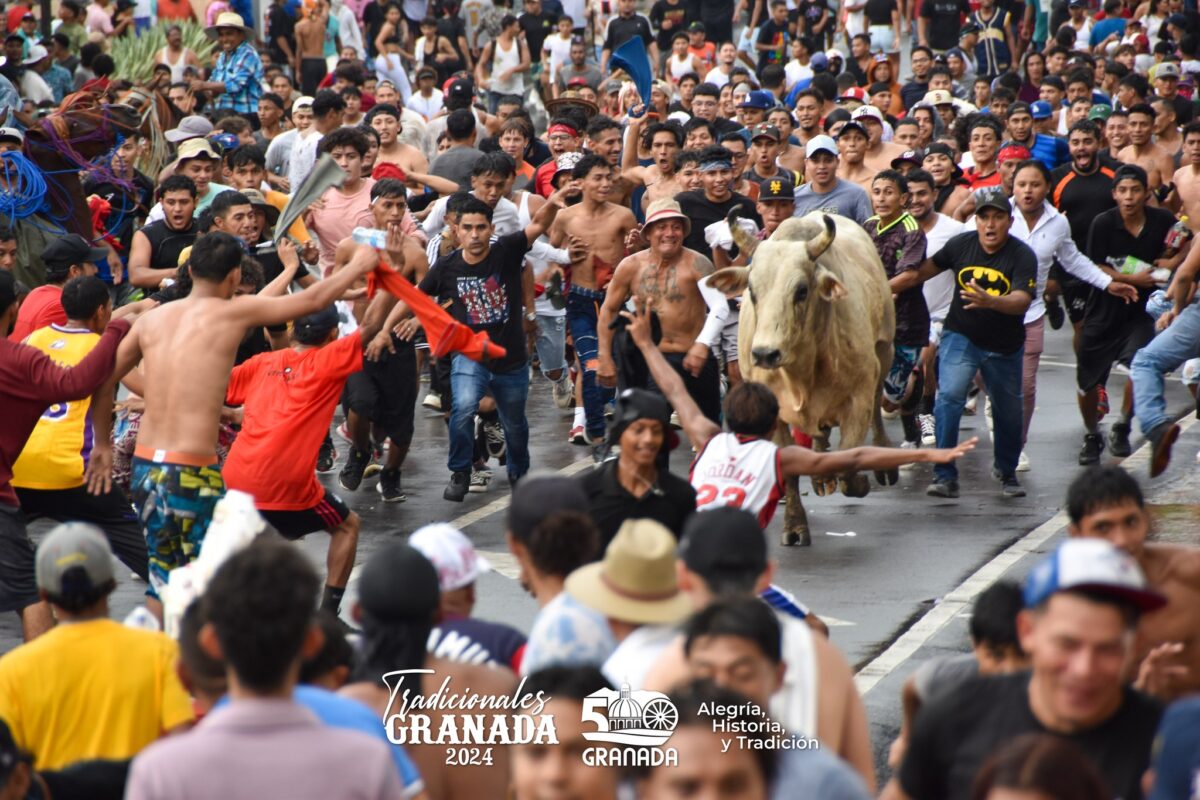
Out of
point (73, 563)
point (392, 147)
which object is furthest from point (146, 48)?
point (73, 563)

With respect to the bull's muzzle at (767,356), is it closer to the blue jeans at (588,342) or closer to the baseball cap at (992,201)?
the baseball cap at (992,201)

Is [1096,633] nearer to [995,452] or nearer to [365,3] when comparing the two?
[995,452]

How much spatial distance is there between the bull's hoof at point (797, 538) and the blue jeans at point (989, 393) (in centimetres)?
148

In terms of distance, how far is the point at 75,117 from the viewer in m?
13.9

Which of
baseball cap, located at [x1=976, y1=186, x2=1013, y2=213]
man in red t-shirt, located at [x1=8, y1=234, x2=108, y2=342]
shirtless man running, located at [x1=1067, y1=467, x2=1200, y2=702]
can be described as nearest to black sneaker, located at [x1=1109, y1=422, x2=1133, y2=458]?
baseball cap, located at [x1=976, y1=186, x2=1013, y2=213]

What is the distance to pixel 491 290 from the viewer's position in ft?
37.8

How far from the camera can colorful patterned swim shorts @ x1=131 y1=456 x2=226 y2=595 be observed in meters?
7.96

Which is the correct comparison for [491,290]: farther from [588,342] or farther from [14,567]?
[14,567]

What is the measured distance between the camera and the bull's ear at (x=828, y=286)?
1044cm

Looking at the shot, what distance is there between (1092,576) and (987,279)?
7471 millimetres

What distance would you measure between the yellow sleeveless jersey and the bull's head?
372 centimetres

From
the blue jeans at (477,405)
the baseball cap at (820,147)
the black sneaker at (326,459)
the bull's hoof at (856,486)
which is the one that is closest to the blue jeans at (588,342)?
the blue jeans at (477,405)

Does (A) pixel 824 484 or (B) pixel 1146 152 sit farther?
(B) pixel 1146 152

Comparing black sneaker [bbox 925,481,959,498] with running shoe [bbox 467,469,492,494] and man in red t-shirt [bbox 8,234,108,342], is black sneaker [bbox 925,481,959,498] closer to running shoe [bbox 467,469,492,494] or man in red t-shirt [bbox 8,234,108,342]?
running shoe [bbox 467,469,492,494]
